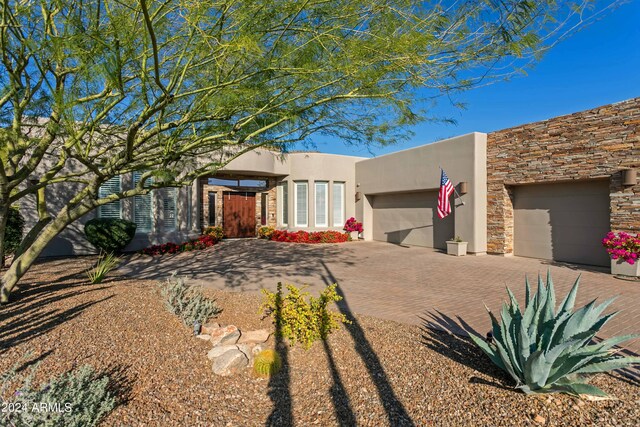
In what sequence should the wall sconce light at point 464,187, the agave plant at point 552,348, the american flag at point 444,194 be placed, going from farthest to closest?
1. the wall sconce light at point 464,187
2. the american flag at point 444,194
3. the agave plant at point 552,348

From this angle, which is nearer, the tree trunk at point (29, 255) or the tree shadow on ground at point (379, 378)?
the tree shadow on ground at point (379, 378)

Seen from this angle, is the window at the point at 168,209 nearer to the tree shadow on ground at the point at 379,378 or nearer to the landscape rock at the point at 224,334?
the landscape rock at the point at 224,334

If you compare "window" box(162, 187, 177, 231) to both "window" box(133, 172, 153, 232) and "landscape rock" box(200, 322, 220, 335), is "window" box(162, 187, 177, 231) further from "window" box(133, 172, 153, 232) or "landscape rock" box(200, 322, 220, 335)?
"landscape rock" box(200, 322, 220, 335)

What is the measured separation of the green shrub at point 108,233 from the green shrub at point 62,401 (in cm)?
876

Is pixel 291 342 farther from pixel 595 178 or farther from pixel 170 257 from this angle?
pixel 595 178

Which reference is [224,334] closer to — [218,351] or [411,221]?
[218,351]

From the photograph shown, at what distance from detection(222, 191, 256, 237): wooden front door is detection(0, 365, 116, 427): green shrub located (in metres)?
13.0

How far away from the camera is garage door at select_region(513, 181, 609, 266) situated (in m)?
8.68

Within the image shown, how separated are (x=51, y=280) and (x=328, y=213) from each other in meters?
11.4

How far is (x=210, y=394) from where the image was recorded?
9.23 ft

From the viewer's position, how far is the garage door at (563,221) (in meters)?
8.68

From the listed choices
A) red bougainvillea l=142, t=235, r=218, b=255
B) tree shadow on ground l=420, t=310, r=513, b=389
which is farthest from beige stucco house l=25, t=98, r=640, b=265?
tree shadow on ground l=420, t=310, r=513, b=389

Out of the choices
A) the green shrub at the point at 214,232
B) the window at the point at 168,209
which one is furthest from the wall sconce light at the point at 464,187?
the window at the point at 168,209

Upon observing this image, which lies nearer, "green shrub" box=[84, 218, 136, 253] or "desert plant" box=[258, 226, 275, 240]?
"green shrub" box=[84, 218, 136, 253]
